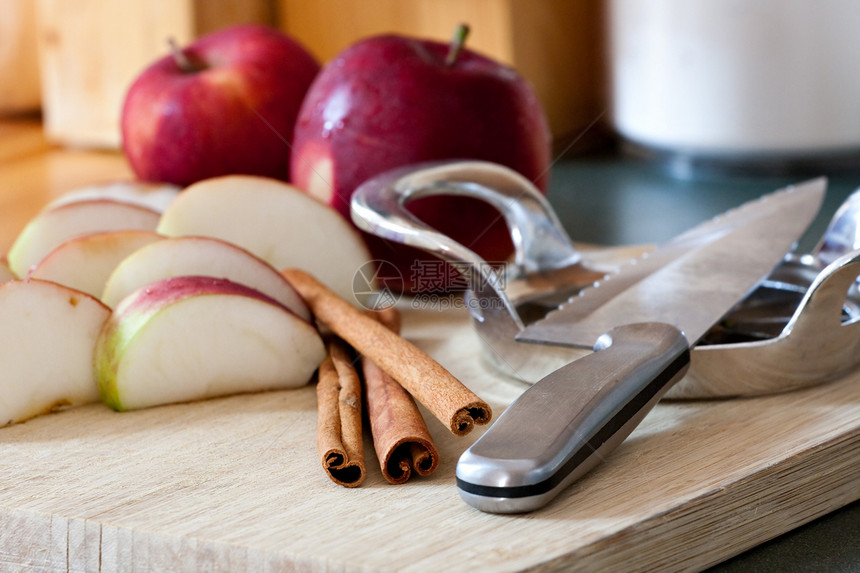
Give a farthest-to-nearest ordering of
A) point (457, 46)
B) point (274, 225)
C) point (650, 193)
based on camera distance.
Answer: point (650, 193) → point (457, 46) → point (274, 225)

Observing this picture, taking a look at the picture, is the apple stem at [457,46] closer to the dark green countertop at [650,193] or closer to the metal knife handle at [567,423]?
the dark green countertop at [650,193]

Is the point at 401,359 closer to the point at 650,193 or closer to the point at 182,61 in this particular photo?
the point at 182,61

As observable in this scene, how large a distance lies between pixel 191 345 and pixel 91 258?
145 mm

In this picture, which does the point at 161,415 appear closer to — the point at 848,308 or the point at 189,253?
the point at 189,253

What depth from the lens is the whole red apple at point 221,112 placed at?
972mm

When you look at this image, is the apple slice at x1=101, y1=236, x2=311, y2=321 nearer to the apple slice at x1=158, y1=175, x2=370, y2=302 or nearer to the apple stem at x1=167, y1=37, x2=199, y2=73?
the apple slice at x1=158, y1=175, x2=370, y2=302

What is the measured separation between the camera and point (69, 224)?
0.78 meters

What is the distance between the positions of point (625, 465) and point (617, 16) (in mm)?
924

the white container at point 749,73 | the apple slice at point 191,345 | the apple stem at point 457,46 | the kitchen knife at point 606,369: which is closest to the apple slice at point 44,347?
the apple slice at point 191,345

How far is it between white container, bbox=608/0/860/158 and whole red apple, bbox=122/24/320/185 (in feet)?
1.54

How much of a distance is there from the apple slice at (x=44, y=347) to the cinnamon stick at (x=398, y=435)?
0.62 ft

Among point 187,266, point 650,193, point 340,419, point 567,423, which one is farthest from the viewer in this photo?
point 650,193

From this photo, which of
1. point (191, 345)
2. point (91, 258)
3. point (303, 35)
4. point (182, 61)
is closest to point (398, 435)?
point (191, 345)

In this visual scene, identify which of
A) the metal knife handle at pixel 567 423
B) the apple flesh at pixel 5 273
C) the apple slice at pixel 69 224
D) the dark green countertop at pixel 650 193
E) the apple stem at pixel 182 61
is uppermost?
the apple stem at pixel 182 61
